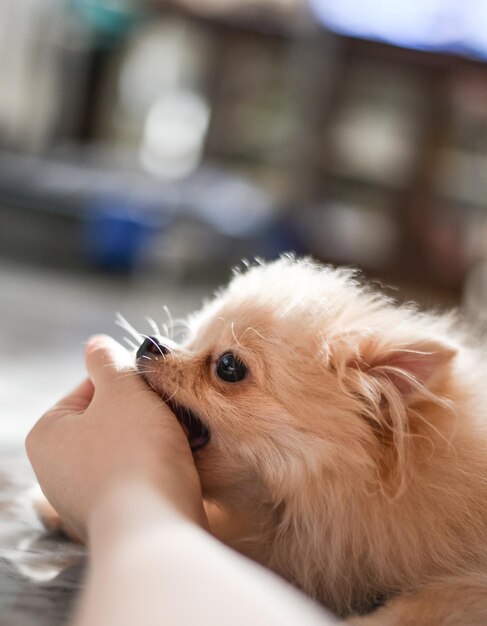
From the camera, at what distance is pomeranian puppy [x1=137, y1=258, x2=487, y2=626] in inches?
45.0

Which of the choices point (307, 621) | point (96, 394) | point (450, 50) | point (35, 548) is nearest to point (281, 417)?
point (96, 394)

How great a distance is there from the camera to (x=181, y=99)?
312 inches

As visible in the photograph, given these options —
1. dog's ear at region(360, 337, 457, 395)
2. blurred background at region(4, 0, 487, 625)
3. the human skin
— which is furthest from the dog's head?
blurred background at region(4, 0, 487, 625)

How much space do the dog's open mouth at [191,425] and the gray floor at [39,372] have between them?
0.77ft

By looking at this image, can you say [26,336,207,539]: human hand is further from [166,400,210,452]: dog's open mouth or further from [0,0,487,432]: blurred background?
[0,0,487,432]: blurred background

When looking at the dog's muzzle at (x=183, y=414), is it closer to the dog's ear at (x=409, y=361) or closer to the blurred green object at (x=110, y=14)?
the dog's ear at (x=409, y=361)

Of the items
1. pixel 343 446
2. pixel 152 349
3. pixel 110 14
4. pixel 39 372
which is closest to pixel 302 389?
pixel 343 446

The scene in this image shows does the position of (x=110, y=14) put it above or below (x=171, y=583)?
above

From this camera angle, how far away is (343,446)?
117 cm

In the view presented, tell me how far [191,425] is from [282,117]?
6844 millimetres

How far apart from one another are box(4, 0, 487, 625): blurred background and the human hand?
16.0ft

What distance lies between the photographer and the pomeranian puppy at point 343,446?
1144 mm

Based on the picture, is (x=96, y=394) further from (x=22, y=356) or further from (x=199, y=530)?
(x=22, y=356)

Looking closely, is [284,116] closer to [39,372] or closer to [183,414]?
[39,372]
